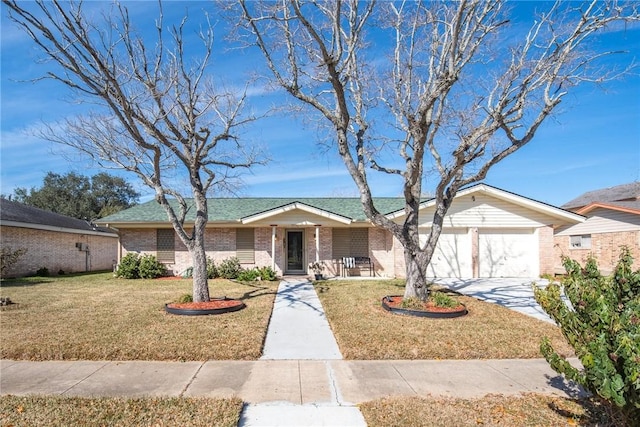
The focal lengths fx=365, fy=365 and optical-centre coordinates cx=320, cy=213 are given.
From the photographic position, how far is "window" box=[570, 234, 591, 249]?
64.5 ft

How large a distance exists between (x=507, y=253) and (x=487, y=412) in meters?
13.7

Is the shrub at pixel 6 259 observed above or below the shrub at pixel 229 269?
above

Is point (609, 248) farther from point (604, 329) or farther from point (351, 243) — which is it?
point (604, 329)

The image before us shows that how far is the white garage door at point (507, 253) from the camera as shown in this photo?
15773 millimetres

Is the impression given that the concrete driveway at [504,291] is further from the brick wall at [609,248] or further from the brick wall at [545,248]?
the brick wall at [609,248]

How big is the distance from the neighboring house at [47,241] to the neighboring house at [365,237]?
4276 mm

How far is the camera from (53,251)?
18438mm

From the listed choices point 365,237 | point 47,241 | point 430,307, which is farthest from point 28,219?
point 430,307

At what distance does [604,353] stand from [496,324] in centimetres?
497

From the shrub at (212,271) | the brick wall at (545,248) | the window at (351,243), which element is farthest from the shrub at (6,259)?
the brick wall at (545,248)

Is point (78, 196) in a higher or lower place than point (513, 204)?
higher

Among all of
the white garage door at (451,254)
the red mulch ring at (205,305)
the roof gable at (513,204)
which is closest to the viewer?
the red mulch ring at (205,305)

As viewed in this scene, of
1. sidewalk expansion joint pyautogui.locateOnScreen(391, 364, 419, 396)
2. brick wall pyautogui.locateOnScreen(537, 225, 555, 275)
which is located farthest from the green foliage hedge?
brick wall pyautogui.locateOnScreen(537, 225, 555, 275)

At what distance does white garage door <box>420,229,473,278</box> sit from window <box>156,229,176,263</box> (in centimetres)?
1100
